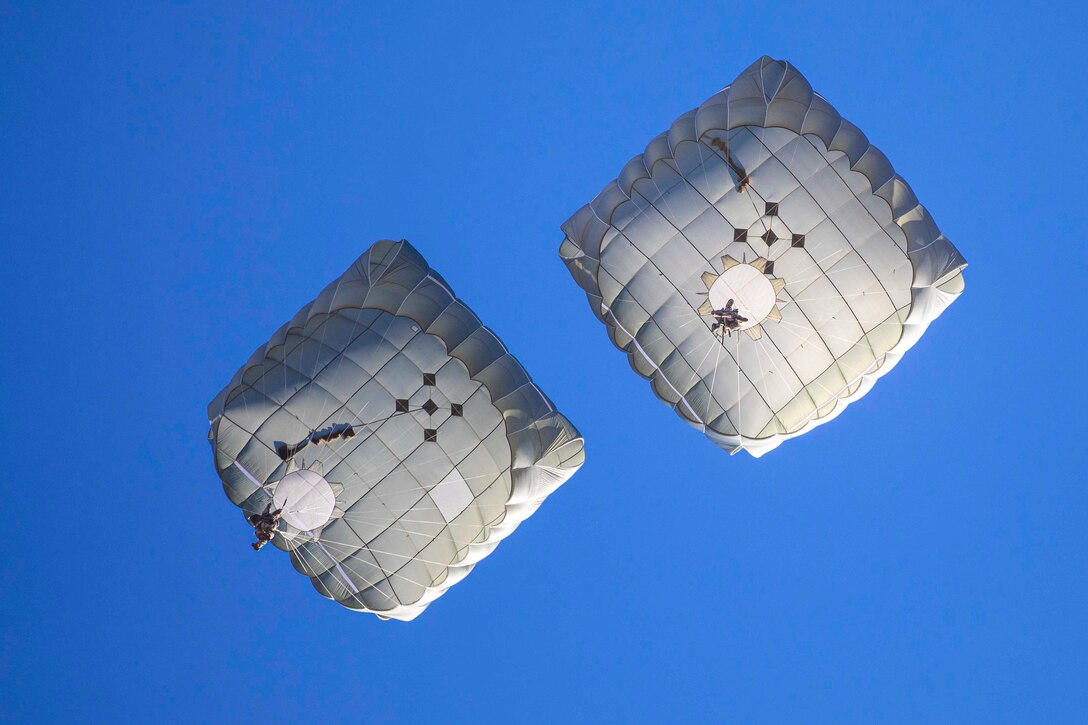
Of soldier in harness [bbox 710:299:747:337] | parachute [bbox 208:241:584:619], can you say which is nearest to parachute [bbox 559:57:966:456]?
soldier in harness [bbox 710:299:747:337]

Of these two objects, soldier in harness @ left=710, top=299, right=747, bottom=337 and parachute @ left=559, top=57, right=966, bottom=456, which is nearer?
parachute @ left=559, top=57, right=966, bottom=456

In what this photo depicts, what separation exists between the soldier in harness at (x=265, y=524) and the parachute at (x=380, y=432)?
49 millimetres

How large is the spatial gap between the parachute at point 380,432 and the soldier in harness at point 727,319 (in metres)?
3.22

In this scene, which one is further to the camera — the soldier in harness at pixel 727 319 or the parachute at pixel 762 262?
the soldier in harness at pixel 727 319

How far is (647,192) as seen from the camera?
24.9 m

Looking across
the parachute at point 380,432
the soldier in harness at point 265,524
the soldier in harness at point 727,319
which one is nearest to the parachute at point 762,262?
the soldier in harness at point 727,319

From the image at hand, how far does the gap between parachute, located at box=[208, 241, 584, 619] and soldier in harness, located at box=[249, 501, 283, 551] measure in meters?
0.05

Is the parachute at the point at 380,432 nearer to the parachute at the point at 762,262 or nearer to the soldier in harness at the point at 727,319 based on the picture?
the parachute at the point at 762,262

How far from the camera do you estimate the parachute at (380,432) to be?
24234 millimetres

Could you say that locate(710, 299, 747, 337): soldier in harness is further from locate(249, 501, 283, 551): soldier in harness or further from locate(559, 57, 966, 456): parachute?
locate(249, 501, 283, 551): soldier in harness

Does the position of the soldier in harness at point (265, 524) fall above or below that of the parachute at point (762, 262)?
below

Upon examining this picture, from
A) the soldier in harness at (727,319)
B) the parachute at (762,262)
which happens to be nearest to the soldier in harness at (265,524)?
the parachute at (762,262)

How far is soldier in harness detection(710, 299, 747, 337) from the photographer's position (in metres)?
24.3

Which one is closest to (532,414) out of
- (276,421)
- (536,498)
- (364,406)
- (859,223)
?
(536,498)
